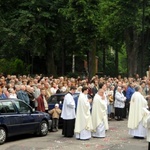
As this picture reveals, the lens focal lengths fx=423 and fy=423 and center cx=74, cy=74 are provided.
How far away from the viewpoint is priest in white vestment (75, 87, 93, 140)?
15445 millimetres

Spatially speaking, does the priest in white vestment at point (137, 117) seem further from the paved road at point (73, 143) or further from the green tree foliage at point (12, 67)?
the green tree foliage at point (12, 67)

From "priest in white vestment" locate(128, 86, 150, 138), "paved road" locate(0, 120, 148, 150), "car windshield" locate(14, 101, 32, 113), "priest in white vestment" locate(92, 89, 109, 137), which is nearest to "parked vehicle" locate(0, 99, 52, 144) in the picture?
"car windshield" locate(14, 101, 32, 113)

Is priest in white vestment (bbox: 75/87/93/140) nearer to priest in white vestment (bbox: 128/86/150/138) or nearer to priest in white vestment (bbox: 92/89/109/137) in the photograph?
priest in white vestment (bbox: 92/89/109/137)

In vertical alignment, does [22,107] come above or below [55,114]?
above

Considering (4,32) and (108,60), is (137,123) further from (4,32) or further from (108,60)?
(108,60)

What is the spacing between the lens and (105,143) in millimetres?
14531

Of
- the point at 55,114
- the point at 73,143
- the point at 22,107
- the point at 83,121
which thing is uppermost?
the point at 22,107

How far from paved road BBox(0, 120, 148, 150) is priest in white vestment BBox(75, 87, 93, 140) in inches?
10.9

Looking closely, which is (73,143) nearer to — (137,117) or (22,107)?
(22,107)

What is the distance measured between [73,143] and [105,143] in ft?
3.63

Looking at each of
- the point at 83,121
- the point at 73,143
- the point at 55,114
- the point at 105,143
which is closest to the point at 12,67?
the point at 55,114

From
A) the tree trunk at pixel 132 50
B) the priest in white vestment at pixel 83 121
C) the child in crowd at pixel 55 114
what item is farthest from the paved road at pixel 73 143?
the tree trunk at pixel 132 50

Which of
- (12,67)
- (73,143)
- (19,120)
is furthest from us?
(12,67)

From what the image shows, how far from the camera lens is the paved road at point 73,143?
13.7m
